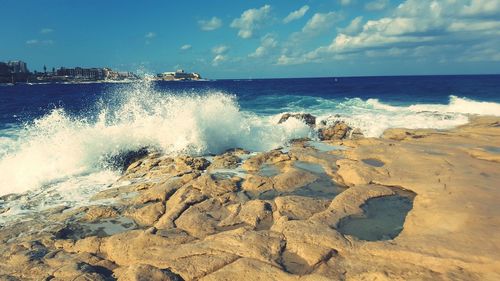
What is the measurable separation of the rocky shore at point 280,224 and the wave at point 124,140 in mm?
1705

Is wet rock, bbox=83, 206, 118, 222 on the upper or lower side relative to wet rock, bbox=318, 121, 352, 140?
lower

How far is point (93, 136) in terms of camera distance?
10984mm

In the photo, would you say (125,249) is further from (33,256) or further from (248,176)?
(248,176)

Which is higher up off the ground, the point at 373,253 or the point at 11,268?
the point at 373,253

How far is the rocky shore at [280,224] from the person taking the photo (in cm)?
423

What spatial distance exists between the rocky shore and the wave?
5.59 feet

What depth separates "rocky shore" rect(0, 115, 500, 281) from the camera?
4.23 m

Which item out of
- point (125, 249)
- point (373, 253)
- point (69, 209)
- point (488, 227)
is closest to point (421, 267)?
point (373, 253)

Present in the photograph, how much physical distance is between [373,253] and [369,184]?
2841 mm

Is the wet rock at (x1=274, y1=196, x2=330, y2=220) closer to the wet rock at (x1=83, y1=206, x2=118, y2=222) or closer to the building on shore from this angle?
the wet rock at (x1=83, y1=206, x2=118, y2=222)

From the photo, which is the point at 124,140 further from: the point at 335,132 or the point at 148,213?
the point at 335,132

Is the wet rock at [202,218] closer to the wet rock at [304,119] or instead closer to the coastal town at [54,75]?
the wet rock at [304,119]

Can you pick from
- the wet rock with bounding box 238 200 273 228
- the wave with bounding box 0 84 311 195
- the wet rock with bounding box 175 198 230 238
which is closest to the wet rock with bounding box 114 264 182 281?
the wet rock with bounding box 175 198 230 238

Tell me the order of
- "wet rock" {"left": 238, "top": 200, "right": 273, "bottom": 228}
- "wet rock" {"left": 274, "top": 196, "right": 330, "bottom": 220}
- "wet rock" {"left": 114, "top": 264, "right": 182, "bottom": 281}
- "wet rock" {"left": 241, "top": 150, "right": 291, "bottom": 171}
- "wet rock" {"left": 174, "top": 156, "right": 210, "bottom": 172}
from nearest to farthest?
"wet rock" {"left": 114, "top": 264, "right": 182, "bottom": 281}, "wet rock" {"left": 238, "top": 200, "right": 273, "bottom": 228}, "wet rock" {"left": 274, "top": 196, "right": 330, "bottom": 220}, "wet rock" {"left": 241, "top": 150, "right": 291, "bottom": 171}, "wet rock" {"left": 174, "top": 156, "right": 210, "bottom": 172}
